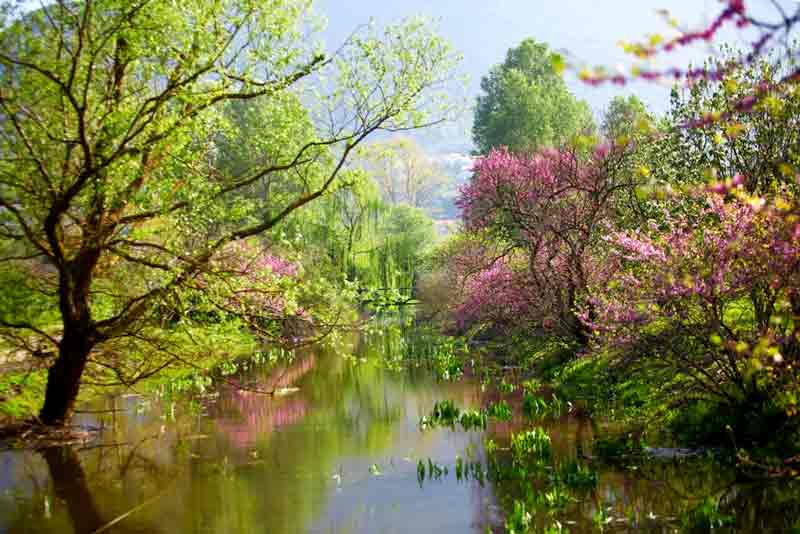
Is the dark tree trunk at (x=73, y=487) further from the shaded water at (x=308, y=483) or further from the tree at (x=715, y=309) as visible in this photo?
the tree at (x=715, y=309)

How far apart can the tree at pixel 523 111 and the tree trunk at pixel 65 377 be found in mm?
45110

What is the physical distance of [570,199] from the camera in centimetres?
2311

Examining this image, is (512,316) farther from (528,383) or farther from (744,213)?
(744,213)

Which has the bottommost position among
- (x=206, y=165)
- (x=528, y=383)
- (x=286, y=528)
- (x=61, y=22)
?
(x=286, y=528)

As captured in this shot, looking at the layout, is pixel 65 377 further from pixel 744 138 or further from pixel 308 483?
pixel 744 138

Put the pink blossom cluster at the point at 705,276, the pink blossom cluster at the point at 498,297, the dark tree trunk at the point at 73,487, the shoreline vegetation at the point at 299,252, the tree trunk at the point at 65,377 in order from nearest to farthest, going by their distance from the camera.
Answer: the pink blossom cluster at the point at 705,276 < the dark tree trunk at the point at 73,487 < the shoreline vegetation at the point at 299,252 < the tree trunk at the point at 65,377 < the pink blossom cluster at the point at 498,297

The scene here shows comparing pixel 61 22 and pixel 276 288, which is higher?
pixel 61 22

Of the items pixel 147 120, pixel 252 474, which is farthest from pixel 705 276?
pixel 147 120

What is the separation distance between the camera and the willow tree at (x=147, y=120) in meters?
11.8

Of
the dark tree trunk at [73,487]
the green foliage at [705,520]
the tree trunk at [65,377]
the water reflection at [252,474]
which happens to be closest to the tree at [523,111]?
the water reflection at [252,474]

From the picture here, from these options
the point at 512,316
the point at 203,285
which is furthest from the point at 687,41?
the point at 512,316

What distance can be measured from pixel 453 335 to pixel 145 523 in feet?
83.2

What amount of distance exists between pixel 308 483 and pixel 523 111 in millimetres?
50512

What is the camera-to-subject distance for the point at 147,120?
11883 mm
